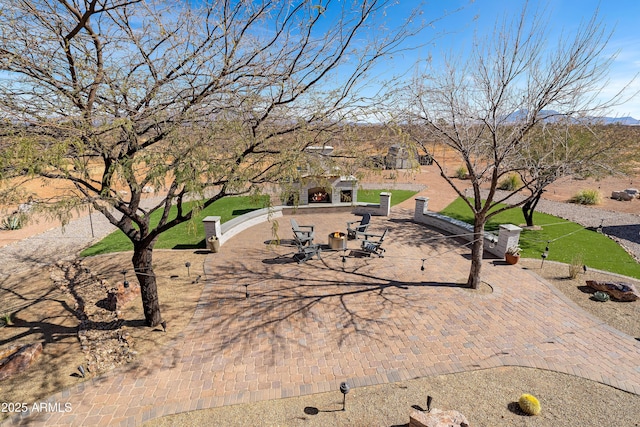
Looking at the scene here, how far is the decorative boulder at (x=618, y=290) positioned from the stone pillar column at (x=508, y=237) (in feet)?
7.71

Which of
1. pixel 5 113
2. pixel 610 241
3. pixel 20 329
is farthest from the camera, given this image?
pixel 610 241

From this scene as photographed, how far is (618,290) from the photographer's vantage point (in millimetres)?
8070

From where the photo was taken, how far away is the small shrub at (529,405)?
4.77 m

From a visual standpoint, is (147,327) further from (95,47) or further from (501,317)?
(501,317)

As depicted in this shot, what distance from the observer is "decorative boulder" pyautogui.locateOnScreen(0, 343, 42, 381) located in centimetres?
551

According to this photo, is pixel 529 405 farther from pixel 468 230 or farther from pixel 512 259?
pixel 468 230

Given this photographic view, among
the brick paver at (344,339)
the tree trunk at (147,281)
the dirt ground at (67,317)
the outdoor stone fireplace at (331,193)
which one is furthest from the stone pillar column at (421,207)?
the tree trunk at (147,281)

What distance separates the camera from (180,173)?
14.6 ft

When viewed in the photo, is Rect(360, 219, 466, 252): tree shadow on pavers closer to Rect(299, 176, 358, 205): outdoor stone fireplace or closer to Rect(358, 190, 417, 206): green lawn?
Rect(299, 176, 358, 205): outdoor stone fireplace

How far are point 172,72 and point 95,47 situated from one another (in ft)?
4.44

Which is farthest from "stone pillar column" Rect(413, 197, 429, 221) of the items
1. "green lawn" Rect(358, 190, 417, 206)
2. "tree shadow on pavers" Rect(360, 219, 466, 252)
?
"green lawn" Rect(358, 190, 417, 206)

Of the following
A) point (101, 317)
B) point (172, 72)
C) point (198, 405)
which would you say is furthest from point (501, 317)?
point (101, 317)

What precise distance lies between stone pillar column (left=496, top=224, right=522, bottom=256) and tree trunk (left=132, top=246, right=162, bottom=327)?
10768 millimetres

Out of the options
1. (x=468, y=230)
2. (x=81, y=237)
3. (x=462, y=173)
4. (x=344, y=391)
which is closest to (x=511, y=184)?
(x=462, y=173)
